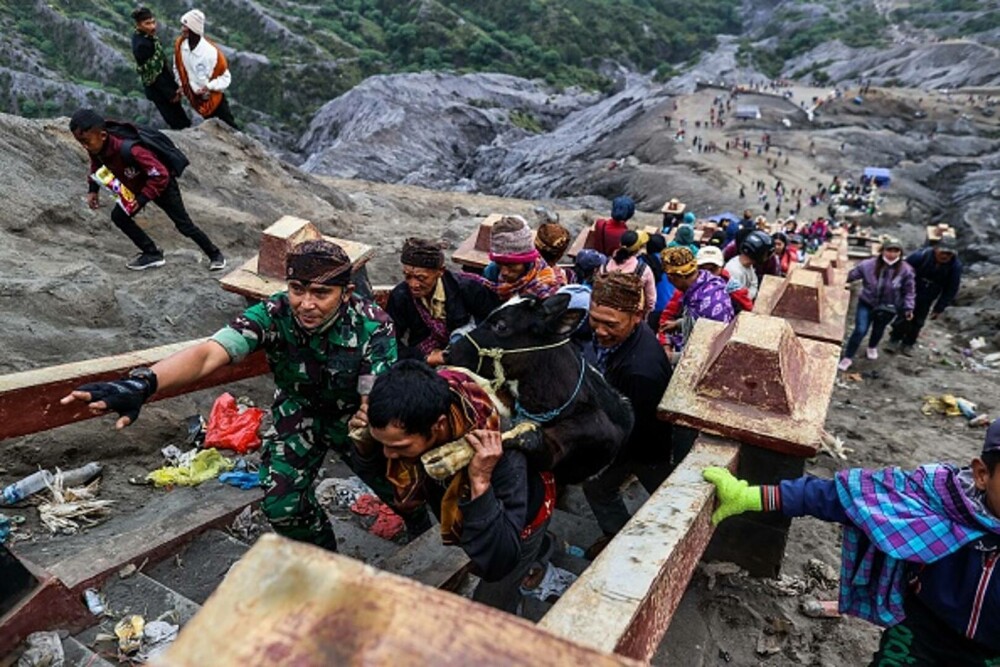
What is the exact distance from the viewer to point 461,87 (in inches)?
1847

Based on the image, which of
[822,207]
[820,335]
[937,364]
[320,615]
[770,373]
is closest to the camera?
[320,615]

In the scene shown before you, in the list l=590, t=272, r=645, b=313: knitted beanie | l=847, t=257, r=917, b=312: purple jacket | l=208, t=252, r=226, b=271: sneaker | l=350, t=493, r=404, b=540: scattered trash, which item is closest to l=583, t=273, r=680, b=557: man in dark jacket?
l=590, t=272, r=645, b=313: knitted beanie

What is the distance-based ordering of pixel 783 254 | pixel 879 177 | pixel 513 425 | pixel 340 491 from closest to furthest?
pixel 513 425
pixel 340 491
pixel 783 254
pixel 879 177

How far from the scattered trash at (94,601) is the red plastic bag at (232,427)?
1.41m

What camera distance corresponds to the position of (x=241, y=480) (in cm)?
360

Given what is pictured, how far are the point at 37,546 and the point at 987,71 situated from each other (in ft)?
197

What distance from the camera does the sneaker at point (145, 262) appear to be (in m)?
5.67

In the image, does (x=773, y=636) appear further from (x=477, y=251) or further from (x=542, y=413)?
(x=477, y=251)

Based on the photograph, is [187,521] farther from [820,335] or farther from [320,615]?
[820,335]

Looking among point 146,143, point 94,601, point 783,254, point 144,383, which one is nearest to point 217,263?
point 146,143

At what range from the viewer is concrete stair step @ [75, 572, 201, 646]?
2.54m

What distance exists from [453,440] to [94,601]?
1.71 metres

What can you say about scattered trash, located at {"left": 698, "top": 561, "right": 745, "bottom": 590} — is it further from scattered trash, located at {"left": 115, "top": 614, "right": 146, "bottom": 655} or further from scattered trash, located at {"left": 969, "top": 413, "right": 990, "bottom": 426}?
scattered trash, located at {"left": 969, "top": 413, "right": 990, "bottom": 426}

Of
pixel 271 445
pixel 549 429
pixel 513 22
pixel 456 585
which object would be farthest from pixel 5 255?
pixel 513 22
